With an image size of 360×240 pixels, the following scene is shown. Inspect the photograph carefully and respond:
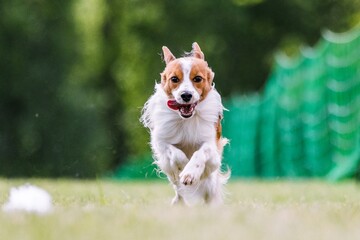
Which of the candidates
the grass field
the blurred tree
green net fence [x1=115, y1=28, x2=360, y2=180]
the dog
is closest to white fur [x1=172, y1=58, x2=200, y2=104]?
the dog

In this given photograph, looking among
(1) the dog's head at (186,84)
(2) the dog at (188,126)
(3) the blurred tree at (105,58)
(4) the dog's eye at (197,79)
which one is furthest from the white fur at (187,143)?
(3) the blurred tree at (105,58)

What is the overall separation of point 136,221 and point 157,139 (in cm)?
306

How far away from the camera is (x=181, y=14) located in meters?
35.7

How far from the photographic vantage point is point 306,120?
1998 centimetres

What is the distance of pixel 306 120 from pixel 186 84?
476 inches

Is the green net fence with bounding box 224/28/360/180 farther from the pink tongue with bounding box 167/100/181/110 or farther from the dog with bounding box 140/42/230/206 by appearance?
the pink tongue with bounding box 167/100/181/110

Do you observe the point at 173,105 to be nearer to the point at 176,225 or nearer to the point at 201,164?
the point at 201,164

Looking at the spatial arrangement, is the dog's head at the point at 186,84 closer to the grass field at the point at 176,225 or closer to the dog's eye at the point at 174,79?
the dog's eye at the point at 174,79

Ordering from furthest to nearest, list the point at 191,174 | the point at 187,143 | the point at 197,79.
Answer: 1. the point at 187,143
2. the point at 197,79
3. the point at 191,174

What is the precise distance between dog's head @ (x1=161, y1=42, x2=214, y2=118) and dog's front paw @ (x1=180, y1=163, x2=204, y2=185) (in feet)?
1.63

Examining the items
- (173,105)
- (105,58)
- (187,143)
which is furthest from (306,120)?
(105,58)

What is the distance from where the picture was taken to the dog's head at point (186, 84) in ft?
26.6

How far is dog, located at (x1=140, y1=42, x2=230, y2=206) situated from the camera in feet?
26.7

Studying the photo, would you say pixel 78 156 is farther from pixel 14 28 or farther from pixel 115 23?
pixel 115 23
